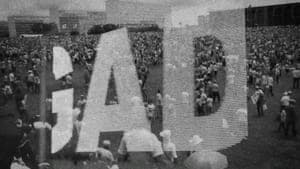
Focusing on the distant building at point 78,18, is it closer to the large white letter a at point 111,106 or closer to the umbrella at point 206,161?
the large white letter a at point 111,106

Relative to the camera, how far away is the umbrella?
16.2 ft

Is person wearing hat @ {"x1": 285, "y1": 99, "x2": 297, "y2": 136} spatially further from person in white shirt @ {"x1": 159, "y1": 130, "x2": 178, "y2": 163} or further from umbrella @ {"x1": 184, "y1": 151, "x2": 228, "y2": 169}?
umbrella @ {"x1": 184, "y1": 151, "x2": 228, "y2": 169}

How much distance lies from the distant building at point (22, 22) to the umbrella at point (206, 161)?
14.6 meters

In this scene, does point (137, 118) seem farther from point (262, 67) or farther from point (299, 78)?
point (262, 67)

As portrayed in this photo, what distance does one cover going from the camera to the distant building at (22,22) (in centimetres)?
2096

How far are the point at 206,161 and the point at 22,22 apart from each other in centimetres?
2111

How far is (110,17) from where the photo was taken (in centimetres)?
1426

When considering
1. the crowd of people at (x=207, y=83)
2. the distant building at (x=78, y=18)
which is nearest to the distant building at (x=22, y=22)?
the distant building at (x=78, y=18)

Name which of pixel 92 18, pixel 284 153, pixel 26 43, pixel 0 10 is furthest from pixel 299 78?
pixel 26 43

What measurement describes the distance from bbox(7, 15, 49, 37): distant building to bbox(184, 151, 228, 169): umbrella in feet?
48.0

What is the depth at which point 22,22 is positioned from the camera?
22.6m

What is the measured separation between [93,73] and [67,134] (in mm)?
7732

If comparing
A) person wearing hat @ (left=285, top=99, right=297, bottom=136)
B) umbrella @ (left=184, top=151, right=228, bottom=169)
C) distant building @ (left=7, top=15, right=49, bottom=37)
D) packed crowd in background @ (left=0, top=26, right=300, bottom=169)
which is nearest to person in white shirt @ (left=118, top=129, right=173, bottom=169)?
umbrella @ (left=184, top=151, right=228, bottom=169)

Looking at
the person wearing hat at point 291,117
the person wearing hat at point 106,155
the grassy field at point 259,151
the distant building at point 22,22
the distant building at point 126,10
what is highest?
the distant building at point 22,22
